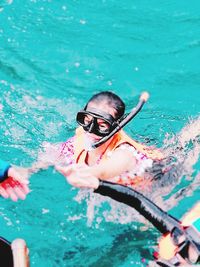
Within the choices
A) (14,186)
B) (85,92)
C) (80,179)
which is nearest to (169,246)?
(80,179)

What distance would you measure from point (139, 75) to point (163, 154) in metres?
2.11

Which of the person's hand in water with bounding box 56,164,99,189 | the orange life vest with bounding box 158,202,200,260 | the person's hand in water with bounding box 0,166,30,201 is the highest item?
the person's hand in water with bounding box 0,166,30,201

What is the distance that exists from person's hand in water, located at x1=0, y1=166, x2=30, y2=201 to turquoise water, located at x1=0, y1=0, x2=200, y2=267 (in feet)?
4.48

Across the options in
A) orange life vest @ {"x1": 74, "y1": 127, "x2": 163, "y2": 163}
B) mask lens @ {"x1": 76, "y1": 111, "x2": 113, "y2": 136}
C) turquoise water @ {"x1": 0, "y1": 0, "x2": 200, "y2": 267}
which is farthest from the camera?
turquoise water @ {"x1": 0, "y1": 0, "x2": 200, "y2": 267}

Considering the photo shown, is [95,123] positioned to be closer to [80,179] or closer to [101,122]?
[101,122]

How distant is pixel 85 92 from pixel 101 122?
2.41m

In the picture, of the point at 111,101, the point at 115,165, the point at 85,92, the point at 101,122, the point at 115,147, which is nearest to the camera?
the point at 115,165

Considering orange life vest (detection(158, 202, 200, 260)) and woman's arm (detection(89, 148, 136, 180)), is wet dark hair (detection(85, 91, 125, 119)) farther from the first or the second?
orange life vest (detection(158, 202, 200, 260))

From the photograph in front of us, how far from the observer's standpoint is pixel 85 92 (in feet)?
23.7

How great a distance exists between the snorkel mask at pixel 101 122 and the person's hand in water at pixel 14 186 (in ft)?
3.60

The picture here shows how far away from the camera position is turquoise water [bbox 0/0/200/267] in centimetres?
529

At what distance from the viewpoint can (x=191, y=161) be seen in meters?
5.83

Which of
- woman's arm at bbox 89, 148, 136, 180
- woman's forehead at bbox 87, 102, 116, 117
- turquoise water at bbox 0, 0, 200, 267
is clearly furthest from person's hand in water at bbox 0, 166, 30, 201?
turquoise water at bbox 0, 0, 200, 267

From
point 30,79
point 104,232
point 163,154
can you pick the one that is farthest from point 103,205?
point 30,79
